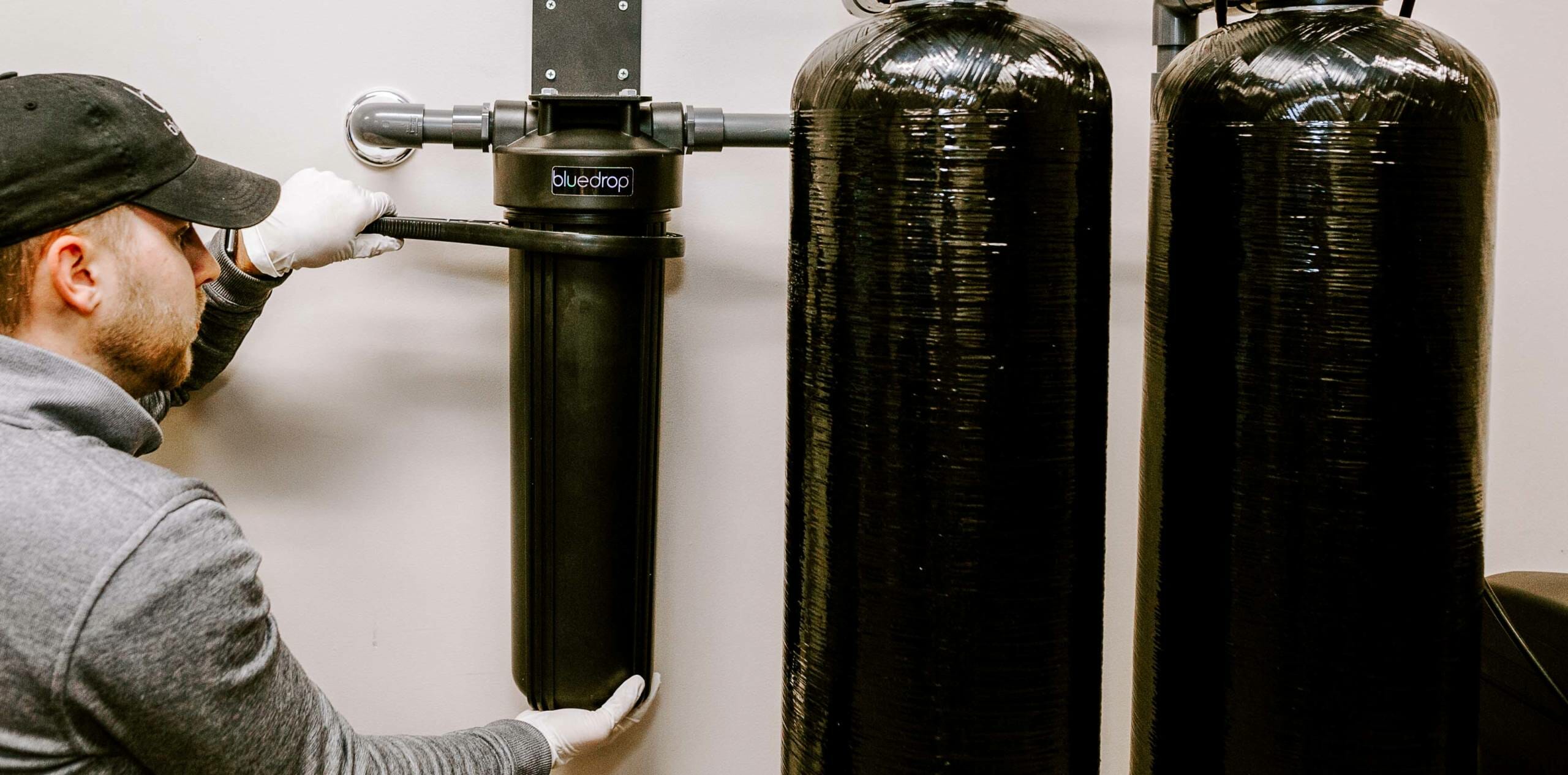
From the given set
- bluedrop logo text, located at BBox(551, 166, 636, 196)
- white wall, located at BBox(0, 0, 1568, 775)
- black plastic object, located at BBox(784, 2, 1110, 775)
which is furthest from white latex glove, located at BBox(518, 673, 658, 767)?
bluedrop logo text, located at BBox(551, 166, 636, 196)

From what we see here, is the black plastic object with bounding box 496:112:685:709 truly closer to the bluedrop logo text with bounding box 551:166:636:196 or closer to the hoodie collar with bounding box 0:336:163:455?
the bluedrop logo text with bounding box 551:166:636:196

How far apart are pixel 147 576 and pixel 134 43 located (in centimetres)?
60

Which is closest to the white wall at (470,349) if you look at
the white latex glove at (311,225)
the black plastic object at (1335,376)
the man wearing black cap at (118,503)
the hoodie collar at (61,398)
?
the white latex glove at (311,225)

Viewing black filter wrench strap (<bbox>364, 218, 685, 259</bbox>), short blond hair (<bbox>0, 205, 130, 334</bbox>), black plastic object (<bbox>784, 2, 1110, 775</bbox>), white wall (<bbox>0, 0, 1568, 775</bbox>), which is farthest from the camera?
white wall (<bbox>0, 0, 1568, 775</bbox>)

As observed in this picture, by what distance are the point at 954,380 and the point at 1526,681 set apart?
26.4 inches

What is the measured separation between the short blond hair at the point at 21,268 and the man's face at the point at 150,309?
0.09 ft

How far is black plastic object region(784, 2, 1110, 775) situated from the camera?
0.68 metres

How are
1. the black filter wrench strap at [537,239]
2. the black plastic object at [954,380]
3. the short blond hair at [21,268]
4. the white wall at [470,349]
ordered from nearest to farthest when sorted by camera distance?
1. the black plastic object at [954,380]
2. the short blond hair at [21,268]
3. the black filter wrench strap at [537,239]
4. the white wall at [470,349]

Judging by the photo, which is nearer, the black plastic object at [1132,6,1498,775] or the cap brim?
the black plastic object at [1132,6,1498,775]

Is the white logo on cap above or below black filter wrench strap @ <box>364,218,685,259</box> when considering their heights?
above

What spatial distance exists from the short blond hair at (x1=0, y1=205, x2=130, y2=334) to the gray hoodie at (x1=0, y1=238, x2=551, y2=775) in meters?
Result: 0.04

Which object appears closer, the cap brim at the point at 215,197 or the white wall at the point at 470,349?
the cap brim at the point at 215,197

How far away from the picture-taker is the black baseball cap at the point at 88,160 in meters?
0.77

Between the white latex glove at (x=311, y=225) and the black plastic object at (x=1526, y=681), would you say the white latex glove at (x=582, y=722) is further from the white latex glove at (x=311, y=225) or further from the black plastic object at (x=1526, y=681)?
the black plastic object at (x=1526, y=681)
